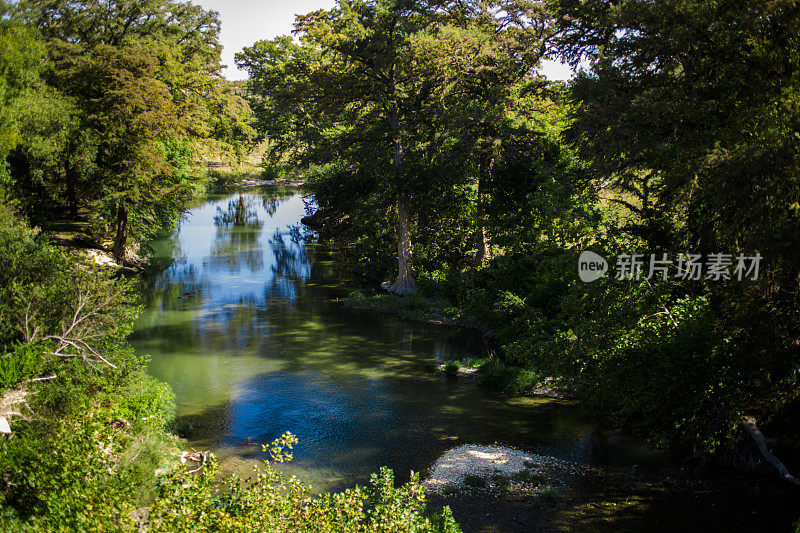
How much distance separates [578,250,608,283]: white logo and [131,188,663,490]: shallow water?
458 cm

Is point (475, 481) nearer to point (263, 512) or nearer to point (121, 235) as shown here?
point (263, 512)

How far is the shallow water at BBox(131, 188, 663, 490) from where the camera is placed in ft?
52.2

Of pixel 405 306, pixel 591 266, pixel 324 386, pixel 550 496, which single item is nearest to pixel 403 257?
pixel 405 306

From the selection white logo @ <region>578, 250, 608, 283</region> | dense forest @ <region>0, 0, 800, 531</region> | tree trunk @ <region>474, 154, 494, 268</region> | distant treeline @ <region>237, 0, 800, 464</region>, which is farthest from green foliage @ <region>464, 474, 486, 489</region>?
tree trunk @ <region>474, 154, 494, 268</region>

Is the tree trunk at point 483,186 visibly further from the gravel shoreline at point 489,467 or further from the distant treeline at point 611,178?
the gravel shoreline at point 489,467

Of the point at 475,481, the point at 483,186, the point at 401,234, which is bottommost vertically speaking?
the point at 475,481

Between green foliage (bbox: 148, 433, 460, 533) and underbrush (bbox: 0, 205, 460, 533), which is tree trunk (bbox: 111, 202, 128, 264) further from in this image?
green foliage (bbox: 148, 433, 460, 533)

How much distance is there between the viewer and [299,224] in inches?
2352

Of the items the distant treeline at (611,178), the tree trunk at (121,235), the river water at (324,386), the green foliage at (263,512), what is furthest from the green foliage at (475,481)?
the tree trunk at (121,235)

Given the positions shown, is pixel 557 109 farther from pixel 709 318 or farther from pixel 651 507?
pixel 651 507

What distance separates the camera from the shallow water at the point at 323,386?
15.9 m

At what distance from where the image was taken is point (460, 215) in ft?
110

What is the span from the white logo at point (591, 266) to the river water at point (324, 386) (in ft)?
15.0

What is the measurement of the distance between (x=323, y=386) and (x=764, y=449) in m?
13.4
